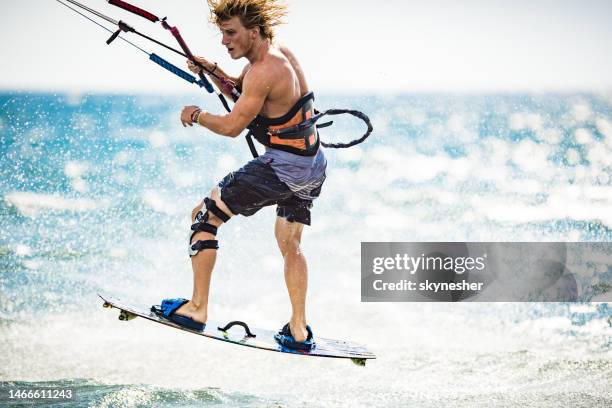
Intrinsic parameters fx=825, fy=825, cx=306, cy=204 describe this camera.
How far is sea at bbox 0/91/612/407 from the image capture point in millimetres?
7074

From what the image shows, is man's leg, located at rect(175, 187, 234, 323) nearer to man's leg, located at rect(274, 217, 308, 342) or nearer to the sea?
man's leg, located at rect(274, 217, 308, 342)

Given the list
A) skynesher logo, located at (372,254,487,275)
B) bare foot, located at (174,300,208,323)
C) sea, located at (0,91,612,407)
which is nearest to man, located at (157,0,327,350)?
bare foot, located at (174,300,208,323)

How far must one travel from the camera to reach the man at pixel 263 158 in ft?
16.4

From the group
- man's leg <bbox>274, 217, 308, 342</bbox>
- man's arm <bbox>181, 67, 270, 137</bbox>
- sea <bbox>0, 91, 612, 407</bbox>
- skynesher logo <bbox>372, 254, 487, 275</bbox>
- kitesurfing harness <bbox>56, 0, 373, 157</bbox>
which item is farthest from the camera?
skynesher logo <bbox>372, 254, 487, 275</bbox>

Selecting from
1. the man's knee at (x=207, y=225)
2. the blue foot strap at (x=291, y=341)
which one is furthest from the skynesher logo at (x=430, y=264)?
the man's knee at (x=207, y=225)

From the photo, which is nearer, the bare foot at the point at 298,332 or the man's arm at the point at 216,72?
the man's arm at the point at 216,72

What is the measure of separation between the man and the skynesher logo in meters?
5.77

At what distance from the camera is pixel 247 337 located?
5.77m

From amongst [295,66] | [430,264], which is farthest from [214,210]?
[430,264]

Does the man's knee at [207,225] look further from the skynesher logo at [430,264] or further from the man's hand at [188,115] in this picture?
the skynesher logo at [430,264]

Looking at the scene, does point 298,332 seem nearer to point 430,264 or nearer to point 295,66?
point 295,66

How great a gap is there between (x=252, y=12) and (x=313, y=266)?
755cm

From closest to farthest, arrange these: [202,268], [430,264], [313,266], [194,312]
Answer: [202,268] → [194,312] → [430,264] → [313,266]

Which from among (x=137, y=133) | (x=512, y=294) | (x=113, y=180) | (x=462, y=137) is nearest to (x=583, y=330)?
(x=512, y=294)
